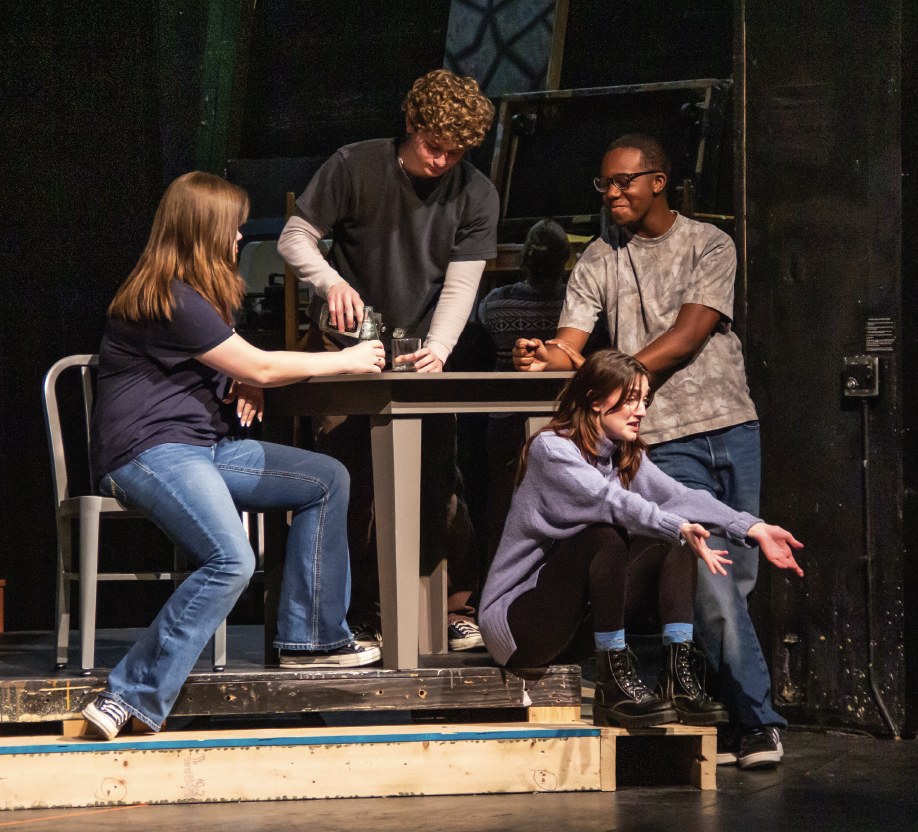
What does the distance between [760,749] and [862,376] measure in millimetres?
1205

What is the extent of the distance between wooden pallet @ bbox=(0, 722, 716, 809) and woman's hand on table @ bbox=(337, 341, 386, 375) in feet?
3.01

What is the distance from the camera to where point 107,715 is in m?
2.87

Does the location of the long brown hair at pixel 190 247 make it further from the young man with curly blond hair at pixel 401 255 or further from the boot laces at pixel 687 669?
the boot laces at pixel 687 669

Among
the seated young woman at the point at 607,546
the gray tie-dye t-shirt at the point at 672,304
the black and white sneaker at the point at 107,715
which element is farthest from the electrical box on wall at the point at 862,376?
the black and white sneaker at the point at 107,715

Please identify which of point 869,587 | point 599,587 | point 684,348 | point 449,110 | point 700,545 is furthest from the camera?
point 869,587

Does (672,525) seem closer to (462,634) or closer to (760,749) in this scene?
(760,749)

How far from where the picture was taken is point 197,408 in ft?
10.1

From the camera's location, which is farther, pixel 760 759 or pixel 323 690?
pixel 760 759

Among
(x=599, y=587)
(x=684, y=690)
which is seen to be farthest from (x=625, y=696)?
(x=599, y=587)

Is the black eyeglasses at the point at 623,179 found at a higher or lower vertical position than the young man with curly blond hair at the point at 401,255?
higher

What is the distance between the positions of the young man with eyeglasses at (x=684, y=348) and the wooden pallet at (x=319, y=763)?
0.36 m

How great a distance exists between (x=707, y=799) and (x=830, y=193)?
1922 millimetres

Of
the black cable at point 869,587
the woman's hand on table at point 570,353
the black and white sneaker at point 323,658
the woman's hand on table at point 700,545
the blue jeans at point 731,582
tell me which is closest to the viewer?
the woman's hand on table at point 700,545

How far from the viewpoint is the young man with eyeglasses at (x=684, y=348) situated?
331 centimetres
